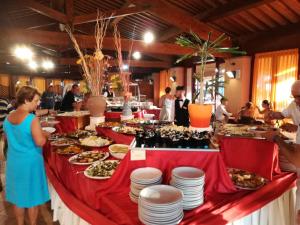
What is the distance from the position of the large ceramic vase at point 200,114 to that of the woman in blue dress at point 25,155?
1.21 metres

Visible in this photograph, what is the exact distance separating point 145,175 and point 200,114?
2.05ft

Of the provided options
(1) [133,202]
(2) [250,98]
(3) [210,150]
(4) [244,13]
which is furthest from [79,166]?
(2) [250,98]

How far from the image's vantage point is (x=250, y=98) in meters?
6.53

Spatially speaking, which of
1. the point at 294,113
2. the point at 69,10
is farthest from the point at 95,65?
the point at 69,10

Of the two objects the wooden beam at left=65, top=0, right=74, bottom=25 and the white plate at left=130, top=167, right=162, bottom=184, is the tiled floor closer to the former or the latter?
the white plate at left=130, top=167, right=162, bottom=184

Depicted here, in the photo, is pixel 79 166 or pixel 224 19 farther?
pixel 224 19

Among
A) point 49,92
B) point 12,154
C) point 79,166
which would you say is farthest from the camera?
point 49,92

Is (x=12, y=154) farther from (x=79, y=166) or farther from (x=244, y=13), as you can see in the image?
Answer: (x=244, y=13)

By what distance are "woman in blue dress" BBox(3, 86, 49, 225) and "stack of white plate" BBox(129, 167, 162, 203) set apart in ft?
3.16

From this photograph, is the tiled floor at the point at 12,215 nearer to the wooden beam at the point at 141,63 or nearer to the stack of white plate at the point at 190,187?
the stack of white plate at the point at 190,187

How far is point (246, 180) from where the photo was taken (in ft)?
5.72

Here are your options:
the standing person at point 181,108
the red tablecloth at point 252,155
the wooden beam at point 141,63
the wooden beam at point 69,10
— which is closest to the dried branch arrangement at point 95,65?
the red tablecloth at point 252,155

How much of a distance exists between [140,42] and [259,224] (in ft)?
19.3

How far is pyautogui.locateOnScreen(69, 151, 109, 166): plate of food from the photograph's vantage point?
197 centimetres
